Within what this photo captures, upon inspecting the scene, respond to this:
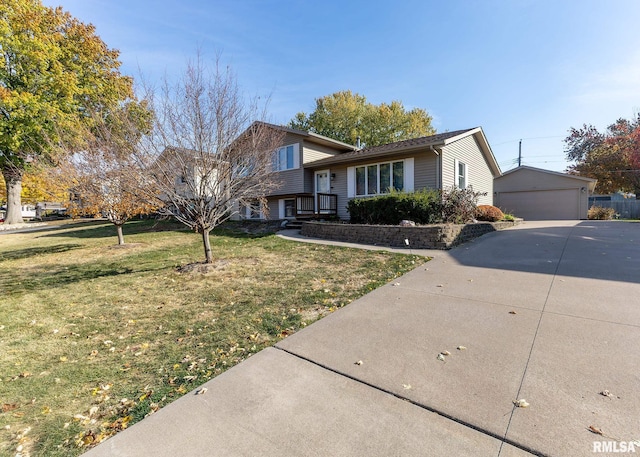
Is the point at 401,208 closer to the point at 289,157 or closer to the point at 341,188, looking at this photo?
the point at 341,188

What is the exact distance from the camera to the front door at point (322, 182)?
51.0ft

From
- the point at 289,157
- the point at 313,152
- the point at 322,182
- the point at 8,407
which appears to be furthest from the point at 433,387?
the point at 289,157

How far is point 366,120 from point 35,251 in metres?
26.9

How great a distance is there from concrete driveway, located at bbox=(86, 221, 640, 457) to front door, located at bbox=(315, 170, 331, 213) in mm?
11610

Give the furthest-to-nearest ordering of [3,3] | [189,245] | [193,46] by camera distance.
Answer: [3,3]
[189,245]
[193,46]

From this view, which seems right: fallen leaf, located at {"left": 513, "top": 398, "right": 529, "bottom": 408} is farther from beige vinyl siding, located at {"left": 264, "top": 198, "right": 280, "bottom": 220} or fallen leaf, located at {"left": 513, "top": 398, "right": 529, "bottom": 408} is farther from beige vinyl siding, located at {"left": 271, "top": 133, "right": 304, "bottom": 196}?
beige vinyl siding, located at {"left": 264, "top": 198, "right": 280, "bottom": 220}

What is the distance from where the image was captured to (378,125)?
29562 mm

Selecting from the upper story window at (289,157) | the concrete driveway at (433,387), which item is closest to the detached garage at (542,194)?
the upper story window at (289,157)

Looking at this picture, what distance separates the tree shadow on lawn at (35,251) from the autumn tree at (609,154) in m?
33.1

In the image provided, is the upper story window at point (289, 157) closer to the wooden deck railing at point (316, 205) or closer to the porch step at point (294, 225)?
the wooden deck railing at point (316, 205)

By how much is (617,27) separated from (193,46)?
11522 mm

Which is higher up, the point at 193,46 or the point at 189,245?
the point at 193,46

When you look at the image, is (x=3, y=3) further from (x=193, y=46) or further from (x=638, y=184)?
(x=638, y=184)

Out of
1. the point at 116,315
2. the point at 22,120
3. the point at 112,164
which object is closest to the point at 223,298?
the point at 116,315
